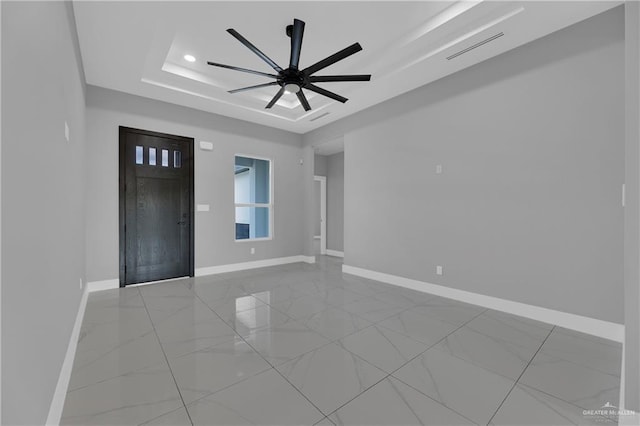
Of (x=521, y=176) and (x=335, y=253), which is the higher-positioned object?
(x=521, y=176)

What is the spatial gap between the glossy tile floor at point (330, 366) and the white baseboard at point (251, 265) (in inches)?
61.1

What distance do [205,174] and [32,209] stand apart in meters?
3.95

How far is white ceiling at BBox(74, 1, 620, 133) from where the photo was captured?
8.70 ft

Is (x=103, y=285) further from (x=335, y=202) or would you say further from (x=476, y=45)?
(x=476, y=45)

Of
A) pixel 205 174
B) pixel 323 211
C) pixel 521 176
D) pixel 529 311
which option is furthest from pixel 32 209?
pixel 323 211

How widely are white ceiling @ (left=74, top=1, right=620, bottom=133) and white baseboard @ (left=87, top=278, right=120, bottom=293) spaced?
2.98 m

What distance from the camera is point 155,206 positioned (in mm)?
4555

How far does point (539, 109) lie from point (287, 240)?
5016mm

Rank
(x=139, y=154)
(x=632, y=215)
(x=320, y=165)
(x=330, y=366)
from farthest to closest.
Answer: (x=320, y=165)
(x=139, y=154)
(x=330, y=366)
(x=632, y=215)

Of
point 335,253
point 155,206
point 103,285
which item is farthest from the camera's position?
point 335,253

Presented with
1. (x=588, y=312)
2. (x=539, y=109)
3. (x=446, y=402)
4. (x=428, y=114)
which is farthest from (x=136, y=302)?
(x=539, y=109)

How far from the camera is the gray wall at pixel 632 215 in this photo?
5.11 ft

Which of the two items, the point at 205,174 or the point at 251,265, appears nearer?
the point at 205,174

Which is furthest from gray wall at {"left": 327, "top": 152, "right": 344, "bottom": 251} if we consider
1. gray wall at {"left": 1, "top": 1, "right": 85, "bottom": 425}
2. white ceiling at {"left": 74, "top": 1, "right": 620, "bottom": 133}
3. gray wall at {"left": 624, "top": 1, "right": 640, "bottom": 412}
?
gray wall at {"left": 1, "top": 1, "right": 85, "bottom": 425}
